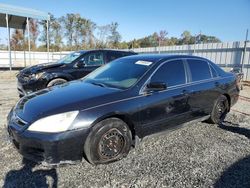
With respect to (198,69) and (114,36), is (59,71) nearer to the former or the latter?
(198,69)

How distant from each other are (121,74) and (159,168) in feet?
5.82

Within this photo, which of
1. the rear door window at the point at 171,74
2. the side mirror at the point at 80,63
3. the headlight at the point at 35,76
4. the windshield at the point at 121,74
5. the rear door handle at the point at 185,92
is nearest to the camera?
the windshield at the point at 121,74

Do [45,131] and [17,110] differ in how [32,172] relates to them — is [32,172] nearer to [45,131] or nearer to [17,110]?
[45,131]

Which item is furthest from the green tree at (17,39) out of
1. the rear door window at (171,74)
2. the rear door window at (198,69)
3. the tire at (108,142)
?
the tire at (108,142)

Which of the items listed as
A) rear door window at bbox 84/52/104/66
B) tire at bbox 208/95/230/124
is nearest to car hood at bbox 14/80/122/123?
tire at bbox 208/95/230/124

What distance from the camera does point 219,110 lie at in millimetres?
5465

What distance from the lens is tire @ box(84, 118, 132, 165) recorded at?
131 inches

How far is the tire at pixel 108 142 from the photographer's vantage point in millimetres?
3326

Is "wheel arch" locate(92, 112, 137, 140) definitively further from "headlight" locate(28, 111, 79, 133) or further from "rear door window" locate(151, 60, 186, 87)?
"rear door window" locate(151, 60, 186, 87)

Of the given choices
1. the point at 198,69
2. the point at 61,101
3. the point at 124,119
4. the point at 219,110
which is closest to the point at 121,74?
the point at 124,119

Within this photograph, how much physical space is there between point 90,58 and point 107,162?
526 centimetres

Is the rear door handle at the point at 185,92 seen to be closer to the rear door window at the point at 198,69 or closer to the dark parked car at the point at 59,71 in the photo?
the rear door window at the point at 198,69

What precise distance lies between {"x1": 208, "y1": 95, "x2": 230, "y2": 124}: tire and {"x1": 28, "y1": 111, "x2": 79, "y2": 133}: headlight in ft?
11.0

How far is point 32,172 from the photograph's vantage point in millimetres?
3283
